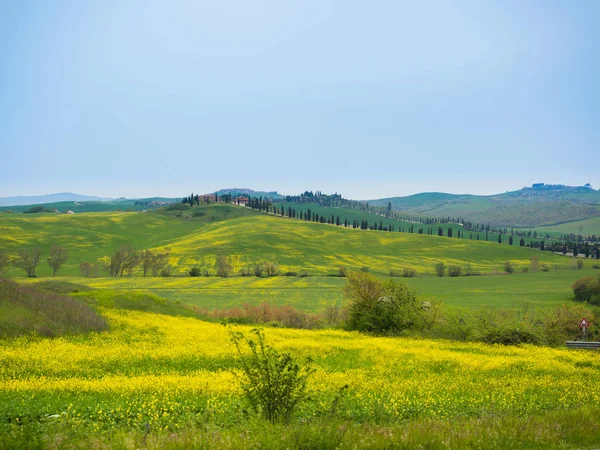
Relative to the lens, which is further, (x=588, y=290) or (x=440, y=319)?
(x=588, y=290)

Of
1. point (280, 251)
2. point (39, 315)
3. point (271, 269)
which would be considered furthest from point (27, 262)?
point (39, 315)

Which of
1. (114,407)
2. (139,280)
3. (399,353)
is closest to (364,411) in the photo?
(114,407)

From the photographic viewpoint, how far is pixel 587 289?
77875 millimetres

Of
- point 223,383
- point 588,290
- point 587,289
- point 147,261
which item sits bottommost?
point 147,261

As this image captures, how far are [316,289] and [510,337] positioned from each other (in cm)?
6168

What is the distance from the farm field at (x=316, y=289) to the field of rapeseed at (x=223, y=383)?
39.2m

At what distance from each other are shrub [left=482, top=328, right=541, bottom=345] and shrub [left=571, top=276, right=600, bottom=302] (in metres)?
47.4

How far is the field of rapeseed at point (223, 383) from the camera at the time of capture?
42.3 feet

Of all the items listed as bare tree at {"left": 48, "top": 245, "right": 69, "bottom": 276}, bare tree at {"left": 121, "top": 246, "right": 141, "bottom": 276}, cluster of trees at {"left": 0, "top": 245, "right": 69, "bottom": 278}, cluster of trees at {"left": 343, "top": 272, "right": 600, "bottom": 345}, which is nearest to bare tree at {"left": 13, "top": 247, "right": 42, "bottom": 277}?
cluster of trees at {"left": 0, "top": 245, "right": 69, "bottom": 278}

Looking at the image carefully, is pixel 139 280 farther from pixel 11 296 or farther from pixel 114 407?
pixel 114 407

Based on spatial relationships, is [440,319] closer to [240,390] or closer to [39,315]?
[240,390]

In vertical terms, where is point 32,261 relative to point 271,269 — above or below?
below

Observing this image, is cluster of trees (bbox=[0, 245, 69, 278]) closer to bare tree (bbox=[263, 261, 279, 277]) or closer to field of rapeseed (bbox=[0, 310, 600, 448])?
bare tree (bbox=[263, 261, 279, 277])

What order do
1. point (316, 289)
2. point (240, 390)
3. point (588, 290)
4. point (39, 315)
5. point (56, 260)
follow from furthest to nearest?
point (56, 260)
point (316, 289)
point (588, 290)
point (39, 315)
point (240, 390)
